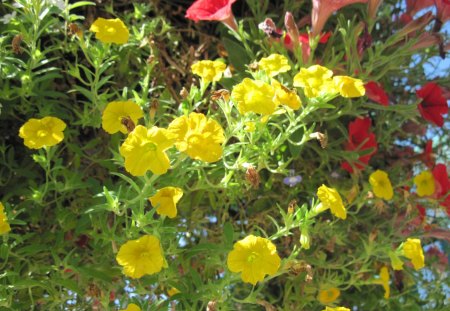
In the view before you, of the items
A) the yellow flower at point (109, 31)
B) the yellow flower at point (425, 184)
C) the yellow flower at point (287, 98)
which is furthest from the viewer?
the yellow flower at point (425, 184)

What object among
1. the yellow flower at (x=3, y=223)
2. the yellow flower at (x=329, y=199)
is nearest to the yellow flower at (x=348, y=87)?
the yellow flower at (x=329, y=199)

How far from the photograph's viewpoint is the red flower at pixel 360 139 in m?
1.27

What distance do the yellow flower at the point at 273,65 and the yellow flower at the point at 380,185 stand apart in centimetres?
28

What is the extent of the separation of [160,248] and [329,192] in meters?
0.24

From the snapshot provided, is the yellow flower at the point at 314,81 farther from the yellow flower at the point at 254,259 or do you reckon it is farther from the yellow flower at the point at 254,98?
the yellow flower at the point at 254,259

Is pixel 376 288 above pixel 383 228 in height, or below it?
below

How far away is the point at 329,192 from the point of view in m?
0.96

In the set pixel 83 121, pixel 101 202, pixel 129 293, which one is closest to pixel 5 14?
pixel 83 121

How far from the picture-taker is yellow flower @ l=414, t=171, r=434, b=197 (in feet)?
4.16

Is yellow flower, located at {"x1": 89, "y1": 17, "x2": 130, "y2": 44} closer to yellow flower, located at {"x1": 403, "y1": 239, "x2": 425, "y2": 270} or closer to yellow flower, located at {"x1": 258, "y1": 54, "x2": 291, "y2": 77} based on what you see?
yellow flower, located at {"x1": 258, "y1": 54, "x2": 291, "y2": 77}

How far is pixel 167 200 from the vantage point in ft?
3.03

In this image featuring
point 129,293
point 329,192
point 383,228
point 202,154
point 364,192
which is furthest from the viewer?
point 383,228

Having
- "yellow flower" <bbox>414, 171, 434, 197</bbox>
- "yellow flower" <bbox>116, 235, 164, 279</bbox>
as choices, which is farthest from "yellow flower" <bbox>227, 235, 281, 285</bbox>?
"yellow flower" <bbox>414, 171, 434, 197</bbox>

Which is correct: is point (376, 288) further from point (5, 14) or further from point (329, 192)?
point (5, 14)
